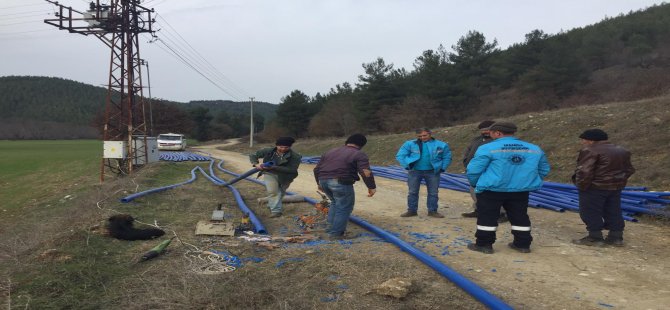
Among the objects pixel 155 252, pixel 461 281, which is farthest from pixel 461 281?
pixel 155 252

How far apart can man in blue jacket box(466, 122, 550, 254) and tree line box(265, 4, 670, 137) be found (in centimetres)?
3302

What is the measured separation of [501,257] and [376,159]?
20785 millimetres

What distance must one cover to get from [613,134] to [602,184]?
Answer: 10.6 meters

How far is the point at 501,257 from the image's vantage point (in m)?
5.54

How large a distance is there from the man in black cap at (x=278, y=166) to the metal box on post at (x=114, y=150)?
15130mm

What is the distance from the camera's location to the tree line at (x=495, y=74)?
38128 mm

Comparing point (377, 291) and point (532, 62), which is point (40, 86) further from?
point (377, 291)

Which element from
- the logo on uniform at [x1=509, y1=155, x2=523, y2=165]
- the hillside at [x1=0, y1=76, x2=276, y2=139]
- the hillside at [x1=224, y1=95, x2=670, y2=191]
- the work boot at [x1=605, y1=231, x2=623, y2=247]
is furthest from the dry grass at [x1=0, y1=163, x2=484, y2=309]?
the hillside at [x1=0, y1=76, x2=276, y2=139]

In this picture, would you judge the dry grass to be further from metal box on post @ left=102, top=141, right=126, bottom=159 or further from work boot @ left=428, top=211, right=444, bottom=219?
metal box on post @ left=102, top=141, right=126, bottom=159

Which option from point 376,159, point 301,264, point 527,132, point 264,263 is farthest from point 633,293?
point 376,159

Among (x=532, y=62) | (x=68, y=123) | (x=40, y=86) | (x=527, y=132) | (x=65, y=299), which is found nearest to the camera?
(x=65, y=299)

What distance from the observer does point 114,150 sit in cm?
2109

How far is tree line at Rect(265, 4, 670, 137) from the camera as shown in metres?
38.1

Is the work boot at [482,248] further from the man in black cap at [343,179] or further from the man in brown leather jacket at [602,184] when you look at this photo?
the man in black cap at [343,179]
